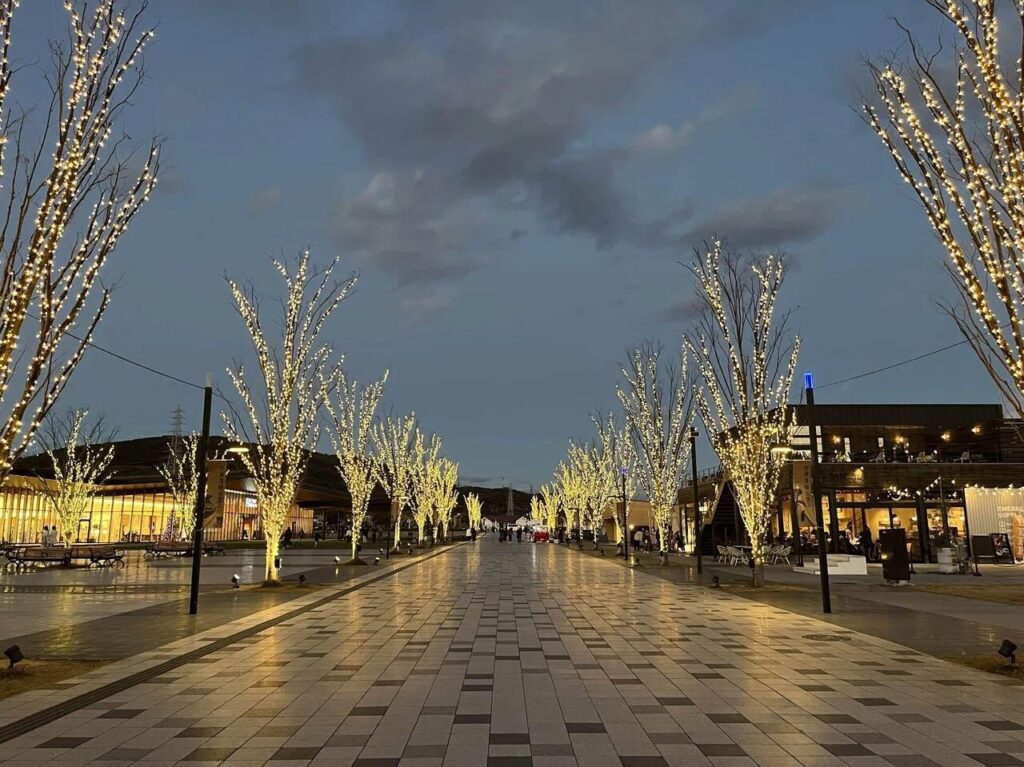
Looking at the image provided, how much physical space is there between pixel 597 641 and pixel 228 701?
6.02 m

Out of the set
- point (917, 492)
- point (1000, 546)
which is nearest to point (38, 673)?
point (917, 492)

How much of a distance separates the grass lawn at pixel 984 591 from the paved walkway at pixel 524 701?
7.53 meters

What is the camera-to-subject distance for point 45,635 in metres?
11.8

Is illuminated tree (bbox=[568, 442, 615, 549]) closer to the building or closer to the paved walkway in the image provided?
the building

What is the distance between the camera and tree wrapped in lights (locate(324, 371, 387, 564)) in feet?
101

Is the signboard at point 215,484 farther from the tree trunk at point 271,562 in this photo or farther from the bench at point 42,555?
the bench at point 42,555

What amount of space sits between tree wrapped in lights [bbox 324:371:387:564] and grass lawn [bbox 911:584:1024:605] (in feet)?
67.9

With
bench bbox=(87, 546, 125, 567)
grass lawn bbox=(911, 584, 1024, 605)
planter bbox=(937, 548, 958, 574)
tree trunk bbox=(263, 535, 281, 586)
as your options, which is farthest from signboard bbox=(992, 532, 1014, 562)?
bench bbox=(87, 546, 125, 567)

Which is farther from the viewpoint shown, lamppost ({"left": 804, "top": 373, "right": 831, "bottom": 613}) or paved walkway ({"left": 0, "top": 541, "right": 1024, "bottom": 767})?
lamppost ({"left": 804, "top": 373, "right": 831, "bottom": 613})

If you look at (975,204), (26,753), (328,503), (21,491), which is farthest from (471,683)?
(328,503)

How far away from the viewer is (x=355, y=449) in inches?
1252

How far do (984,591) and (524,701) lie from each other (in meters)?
17.5

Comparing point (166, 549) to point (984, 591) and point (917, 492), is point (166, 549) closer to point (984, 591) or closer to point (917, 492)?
point (984, 591)

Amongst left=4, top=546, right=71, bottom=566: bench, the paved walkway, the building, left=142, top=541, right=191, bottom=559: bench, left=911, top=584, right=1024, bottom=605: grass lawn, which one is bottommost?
left=142, top=541, right=191, bottom=559: bench
